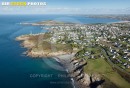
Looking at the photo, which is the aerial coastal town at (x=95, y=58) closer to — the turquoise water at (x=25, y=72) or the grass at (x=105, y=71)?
the grass at (x=105, y=71)

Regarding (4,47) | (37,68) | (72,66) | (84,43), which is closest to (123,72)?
(72,66)

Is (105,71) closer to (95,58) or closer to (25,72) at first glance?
(95,58)

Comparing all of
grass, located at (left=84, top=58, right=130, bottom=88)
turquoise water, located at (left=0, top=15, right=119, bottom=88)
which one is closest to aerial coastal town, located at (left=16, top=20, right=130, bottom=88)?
grass, located at (left=84, top=58, right=130, bottom=88)

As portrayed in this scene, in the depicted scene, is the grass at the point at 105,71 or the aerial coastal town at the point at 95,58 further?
the aerial coastal town at the point at 95,58

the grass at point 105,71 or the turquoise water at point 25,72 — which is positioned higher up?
the grass at point 105,71

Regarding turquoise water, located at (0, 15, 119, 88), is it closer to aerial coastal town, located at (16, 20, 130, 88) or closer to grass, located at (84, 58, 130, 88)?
aerial coastal town, located at (16, 20, 130, 88)

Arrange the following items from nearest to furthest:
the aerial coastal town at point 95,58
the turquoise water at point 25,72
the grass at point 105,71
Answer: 1. the grass at point 105,71
2. the turquoise water at point 25,72
3. the aerial coastal town at point 95,58

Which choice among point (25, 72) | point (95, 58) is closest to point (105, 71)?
point (95, 58)

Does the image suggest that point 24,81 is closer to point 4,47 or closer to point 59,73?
point 59,73

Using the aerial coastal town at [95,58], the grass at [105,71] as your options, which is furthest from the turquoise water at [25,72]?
the grass at [105,71]
